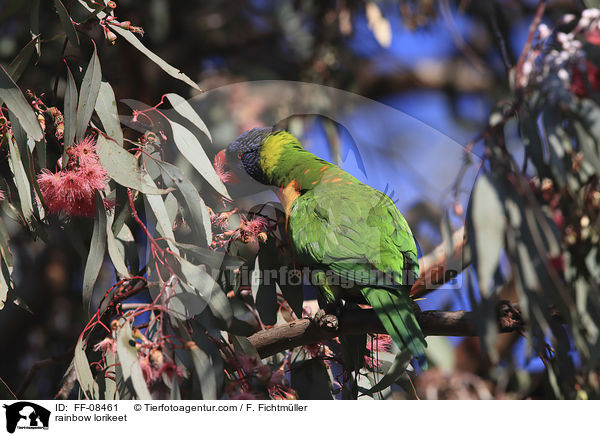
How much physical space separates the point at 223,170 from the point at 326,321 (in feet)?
1.11

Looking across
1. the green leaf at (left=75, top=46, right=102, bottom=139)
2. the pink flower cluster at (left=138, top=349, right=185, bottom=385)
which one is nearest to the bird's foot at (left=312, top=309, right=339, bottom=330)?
the pink flower cluster at (left=138, top=349, right=185, bottom=385)

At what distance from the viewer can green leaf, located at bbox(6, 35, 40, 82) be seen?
0.80 metres

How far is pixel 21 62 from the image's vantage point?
2.65ft

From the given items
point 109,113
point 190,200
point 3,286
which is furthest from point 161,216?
point 3,286

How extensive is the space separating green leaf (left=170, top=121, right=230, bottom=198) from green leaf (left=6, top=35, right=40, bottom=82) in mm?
242

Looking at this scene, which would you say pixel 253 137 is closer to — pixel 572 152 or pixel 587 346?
pixel 572 152

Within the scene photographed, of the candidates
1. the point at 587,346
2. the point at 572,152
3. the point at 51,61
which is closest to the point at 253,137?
Result: the point at 51,61

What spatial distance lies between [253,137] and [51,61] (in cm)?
41

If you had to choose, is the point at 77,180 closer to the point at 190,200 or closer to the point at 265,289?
the point at 190,200

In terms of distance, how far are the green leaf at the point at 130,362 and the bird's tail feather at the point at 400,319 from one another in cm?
33

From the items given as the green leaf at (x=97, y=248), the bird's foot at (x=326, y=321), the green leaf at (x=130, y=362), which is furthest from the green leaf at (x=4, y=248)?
the bird's foot at (x=326, y=321)

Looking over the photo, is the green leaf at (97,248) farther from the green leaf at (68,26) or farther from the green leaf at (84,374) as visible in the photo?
the green leaf at (68,26)

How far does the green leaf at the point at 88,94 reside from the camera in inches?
28.8
